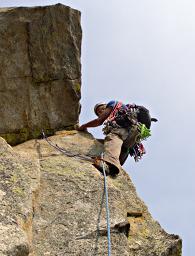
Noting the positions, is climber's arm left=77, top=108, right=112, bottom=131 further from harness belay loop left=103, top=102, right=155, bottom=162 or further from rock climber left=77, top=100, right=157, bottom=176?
harness belay loop left=103, top=102, right=155, bottom=162

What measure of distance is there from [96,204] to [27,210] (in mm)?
1284

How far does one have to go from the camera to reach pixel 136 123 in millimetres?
11242

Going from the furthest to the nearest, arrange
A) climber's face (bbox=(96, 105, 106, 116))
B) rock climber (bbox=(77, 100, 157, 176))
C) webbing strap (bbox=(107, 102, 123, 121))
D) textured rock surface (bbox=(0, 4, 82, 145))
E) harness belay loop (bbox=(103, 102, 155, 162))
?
1. climber's face (bbox=(96, 105, 106, 116))
2. textured rock surface (bbox=(0, 4, 82, 145))
3. webbing strap (bbox=(107, 102, 123, 121))
4. harness belay loop (bbox=(103, 102, 155, 162))
5. rock climber (bbox=(77, 100, 157, 176))

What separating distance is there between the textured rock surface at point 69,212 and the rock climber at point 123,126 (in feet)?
4.63

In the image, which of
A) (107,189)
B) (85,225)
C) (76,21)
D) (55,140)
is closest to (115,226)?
(85,225)

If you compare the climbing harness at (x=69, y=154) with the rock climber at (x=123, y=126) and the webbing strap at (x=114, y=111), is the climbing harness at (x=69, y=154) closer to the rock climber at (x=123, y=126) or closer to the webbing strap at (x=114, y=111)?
the rock climber at (x=123, y=126)

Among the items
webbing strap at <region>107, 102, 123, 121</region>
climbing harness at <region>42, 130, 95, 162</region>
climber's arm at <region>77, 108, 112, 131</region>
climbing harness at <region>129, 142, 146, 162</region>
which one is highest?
webbing strap at <region>107, 102, 123, 121</region>

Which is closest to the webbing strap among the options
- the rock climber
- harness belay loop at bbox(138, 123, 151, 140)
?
the rock climber

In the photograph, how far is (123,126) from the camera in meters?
11.1

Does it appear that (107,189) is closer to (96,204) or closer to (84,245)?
(96,204)

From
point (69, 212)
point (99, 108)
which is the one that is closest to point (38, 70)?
point (99, 108)

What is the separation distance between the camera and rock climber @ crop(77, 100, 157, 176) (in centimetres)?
1085

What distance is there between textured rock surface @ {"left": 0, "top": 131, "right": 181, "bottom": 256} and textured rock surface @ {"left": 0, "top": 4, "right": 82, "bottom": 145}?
7.18 ft

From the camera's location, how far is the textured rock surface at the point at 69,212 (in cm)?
696
